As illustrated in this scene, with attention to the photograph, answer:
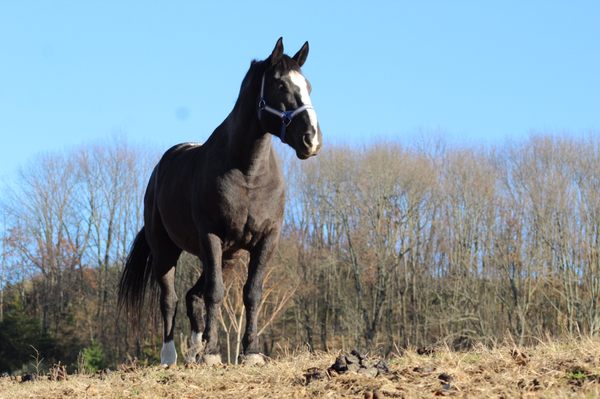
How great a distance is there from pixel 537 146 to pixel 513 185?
2.44 m

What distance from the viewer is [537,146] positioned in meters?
46.4

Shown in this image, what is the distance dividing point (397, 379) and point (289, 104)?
10.5ft

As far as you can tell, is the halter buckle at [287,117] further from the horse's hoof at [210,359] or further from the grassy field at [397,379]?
the horse's hoof at [210,359]

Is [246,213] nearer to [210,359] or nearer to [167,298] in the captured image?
[210,359]

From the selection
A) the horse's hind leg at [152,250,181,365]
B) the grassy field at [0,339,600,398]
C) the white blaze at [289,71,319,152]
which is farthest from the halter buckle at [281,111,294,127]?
the horse's hind leg at [152,250,181,365]

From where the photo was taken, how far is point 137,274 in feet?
35.6

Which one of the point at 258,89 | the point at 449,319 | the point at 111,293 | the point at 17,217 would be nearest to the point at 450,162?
the point at 449,319

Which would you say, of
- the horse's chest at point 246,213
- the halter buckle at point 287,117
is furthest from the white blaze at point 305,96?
the horse's chest at point 246,213

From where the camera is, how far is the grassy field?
5.07 m

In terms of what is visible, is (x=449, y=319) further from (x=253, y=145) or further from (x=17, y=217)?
(x=253, y=145)

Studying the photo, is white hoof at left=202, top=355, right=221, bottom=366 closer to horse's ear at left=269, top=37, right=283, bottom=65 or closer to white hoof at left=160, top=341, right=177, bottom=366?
white hoof at left=160, top=341, right=177, bottom=366

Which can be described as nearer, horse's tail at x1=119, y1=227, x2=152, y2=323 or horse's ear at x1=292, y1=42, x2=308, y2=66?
horse's ear at x1=292, y1=42, x2=308, y2=66

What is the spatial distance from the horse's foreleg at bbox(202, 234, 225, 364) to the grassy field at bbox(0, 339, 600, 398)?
39.9 inches

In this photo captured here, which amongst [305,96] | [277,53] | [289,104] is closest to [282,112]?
[289,104]
